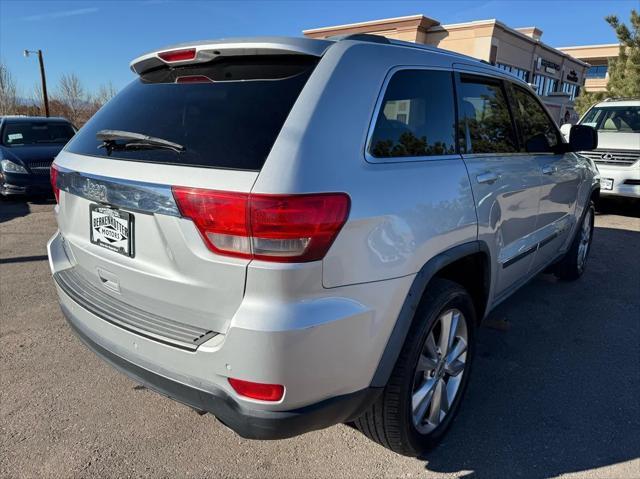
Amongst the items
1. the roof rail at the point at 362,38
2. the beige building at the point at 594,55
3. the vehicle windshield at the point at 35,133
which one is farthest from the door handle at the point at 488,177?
the beige building at the point at 594,55

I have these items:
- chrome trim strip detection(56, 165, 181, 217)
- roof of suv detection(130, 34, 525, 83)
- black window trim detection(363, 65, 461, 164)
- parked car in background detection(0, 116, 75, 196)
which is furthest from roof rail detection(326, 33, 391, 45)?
parked car in background detection(0, 116, 75, 196)

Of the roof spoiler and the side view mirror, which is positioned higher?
the roof spoiler

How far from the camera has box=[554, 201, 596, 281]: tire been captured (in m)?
4.63

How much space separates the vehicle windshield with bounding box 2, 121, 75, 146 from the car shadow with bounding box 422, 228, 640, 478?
9438 millimetres

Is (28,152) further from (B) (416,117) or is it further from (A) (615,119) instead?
(A) (615,119)

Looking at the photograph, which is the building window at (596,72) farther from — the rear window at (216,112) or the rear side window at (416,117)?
the rear window at (216,112)

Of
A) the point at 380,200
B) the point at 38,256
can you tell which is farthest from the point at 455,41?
the point at 380,200

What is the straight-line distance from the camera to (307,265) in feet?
5.34

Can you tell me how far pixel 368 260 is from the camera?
1776 millimetres

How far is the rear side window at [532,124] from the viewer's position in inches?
130

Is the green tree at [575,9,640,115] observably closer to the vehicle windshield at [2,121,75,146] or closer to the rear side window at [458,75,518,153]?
the rear side window at [458,75,518,153]

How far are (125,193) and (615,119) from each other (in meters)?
10.0

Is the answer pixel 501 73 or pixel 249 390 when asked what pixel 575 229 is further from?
pixel 249 390

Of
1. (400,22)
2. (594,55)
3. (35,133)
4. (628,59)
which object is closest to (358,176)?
(35,133)
